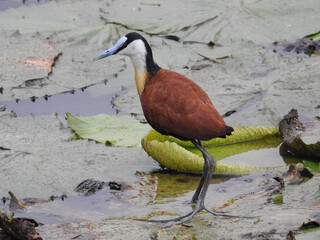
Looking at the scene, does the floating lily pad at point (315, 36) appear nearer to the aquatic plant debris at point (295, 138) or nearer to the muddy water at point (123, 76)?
the muddy water at point (123, 76)

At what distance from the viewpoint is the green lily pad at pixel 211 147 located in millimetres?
3926

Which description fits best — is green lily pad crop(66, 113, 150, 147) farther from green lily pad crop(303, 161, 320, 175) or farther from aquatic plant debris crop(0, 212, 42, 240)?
aquatic plant debris crop(0, 212, 42, 240)

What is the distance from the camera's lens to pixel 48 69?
5.28 m

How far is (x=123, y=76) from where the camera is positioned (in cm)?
538

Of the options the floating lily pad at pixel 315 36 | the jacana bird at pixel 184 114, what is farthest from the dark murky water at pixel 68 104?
the floating lily pad at pixel 315 36

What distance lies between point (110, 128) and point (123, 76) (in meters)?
1.04

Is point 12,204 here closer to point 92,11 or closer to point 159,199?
point 159,199

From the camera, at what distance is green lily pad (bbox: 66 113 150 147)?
4.27m

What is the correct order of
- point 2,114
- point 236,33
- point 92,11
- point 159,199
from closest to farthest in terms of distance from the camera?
1. point 159,199
2. point 2,114
3. point 236,33
4. point 92,11

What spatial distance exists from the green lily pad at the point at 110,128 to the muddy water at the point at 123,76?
85 mm

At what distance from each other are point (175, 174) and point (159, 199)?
1.21 feet

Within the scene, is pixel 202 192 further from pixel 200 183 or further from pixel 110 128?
pixel 110 128

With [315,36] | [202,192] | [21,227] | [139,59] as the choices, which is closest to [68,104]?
[139,59]

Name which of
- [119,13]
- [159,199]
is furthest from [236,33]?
[159,199]
